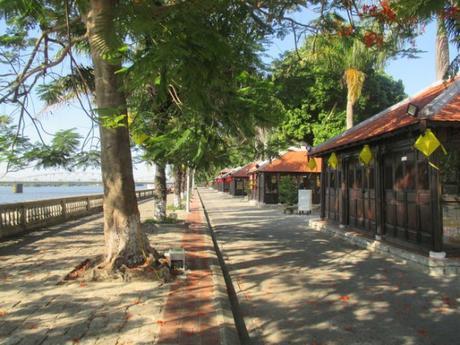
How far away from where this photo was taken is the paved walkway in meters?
6.09

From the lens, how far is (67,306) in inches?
257

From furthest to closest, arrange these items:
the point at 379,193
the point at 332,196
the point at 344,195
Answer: the point at 332,196 → the point at 344,195 → the point at 379,193

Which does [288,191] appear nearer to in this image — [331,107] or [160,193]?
[331,107]

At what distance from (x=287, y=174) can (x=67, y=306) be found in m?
30.0

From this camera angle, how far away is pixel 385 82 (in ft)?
115

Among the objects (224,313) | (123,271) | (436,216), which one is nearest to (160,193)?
(123,271)

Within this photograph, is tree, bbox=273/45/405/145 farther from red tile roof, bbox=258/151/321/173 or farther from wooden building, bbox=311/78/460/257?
wooden building, bbox=311/78/460/257

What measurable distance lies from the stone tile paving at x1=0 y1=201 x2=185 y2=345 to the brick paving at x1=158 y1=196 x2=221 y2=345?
0.48 feet

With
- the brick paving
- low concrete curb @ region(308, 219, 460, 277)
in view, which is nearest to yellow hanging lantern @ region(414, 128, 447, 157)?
low concrete curb @ region(308, 219, 460, 277)

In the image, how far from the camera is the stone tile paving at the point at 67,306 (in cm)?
533

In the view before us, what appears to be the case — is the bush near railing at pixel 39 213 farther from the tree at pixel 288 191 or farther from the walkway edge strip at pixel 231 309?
the tree at pixel 288 191

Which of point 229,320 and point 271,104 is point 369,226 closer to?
point 271,104

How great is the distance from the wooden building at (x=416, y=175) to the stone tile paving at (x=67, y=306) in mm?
5914

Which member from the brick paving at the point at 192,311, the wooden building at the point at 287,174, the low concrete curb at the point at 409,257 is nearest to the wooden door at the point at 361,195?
the low concrete curb at the point at 409,257
